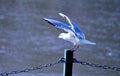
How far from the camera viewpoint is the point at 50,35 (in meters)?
9.37

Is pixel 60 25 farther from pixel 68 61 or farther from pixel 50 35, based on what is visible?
pixel 50 35

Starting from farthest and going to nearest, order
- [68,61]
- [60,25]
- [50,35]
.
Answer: [50,35], [68,61], [60,25]

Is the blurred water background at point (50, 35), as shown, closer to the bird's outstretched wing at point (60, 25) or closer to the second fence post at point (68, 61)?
the second fence post at point (68, 61)

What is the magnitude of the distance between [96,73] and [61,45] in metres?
2.08

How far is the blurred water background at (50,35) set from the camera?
22.6 feet

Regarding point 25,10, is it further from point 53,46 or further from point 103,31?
point 53,46

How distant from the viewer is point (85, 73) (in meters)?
6.45

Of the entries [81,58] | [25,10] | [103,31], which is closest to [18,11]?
[25,10]

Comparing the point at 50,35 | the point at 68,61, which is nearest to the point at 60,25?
the point at 68,61

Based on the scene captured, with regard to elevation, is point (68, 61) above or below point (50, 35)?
below

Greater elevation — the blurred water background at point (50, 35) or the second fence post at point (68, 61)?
the blurred water background at point (50, 35)

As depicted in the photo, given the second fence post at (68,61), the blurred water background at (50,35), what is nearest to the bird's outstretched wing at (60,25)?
the second fence post at (68,61)

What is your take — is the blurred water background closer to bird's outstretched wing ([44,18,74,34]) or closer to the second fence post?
the second fence post

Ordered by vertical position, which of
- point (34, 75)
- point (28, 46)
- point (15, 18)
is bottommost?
point (34, 75)
